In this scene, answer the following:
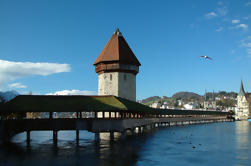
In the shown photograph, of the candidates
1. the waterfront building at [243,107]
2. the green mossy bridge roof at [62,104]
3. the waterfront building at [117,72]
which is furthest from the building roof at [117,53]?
the waterfront building at [243,107]

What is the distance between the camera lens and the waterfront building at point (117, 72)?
1768 inches

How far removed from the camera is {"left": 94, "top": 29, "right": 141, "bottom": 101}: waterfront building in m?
44.9

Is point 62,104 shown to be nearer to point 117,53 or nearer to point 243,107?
point 117,53

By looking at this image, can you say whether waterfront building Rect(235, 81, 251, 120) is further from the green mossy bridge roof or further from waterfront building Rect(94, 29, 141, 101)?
the green mossy bridge roof

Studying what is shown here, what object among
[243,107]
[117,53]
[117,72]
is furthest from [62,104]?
[243,107]

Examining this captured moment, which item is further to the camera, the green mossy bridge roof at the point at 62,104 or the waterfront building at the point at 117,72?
the waterfront building at the point at 117,72

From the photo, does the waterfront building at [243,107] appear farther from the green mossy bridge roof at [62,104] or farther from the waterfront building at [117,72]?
the green mossy bridge roof at [62,104]

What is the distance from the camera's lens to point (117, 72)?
148 ft

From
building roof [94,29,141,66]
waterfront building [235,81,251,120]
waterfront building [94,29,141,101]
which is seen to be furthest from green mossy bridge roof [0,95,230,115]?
waterfront building [235,81,251,120]

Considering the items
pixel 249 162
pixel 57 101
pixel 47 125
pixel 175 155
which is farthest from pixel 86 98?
pixel 249 162

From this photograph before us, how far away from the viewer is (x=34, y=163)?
17.7 meters

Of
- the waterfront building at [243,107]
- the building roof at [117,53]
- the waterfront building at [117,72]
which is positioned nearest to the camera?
the waterfront building at [117,72]

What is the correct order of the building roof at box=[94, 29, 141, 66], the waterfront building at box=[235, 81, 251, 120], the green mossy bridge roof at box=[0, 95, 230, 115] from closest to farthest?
the green mossy bridge roof at box=[0, 95, 230, 115], the building roof at box=[94, 29, 141, 66], the waterfront building at box=[235, 81, 251, 120]

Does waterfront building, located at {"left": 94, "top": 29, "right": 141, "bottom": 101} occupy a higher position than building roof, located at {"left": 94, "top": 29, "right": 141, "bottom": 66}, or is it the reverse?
building roof, located at {"left": 94, "top": 29, "right": 141, "bottom": 66}
